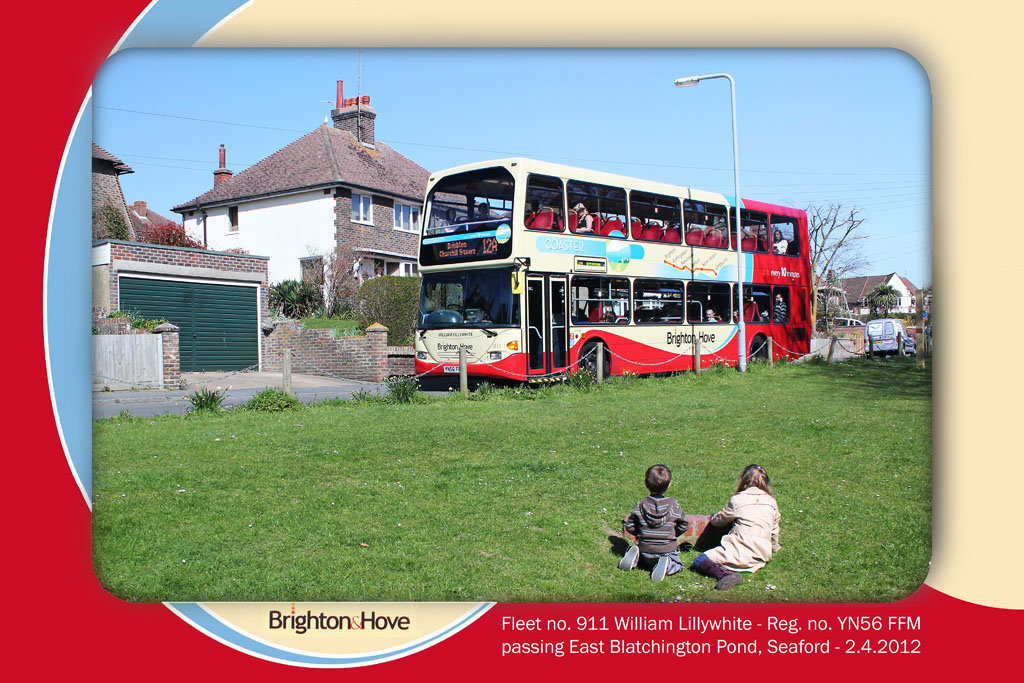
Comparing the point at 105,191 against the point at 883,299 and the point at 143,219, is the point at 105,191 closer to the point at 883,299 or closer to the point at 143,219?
the point at 143,219

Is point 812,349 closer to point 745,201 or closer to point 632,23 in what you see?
point 745,201

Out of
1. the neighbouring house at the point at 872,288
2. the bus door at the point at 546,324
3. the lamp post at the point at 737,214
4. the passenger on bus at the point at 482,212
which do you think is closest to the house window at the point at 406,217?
the passenger on bus at the point at 482,212

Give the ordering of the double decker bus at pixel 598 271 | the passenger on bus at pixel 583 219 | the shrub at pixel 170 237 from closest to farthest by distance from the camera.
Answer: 1. the shrub at pixel 170 237
2. the double decker bus at pixel 598 271
3. the passenger on bus at pixel 583 219

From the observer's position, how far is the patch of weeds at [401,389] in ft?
20.8

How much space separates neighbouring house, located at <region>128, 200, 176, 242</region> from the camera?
386 cm

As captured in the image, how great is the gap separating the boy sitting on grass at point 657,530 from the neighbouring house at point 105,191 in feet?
9.51

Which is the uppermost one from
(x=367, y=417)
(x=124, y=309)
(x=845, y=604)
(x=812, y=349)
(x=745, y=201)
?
(x=745, y=201)

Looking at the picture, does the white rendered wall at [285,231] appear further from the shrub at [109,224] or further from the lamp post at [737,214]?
the lamp post at [737,214]

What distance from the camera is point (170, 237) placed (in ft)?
14.7

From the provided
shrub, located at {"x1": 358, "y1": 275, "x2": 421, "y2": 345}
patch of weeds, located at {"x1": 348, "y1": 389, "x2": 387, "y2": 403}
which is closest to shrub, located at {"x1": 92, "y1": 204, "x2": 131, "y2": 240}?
shrub, located at {"x1": 358, "y1": 275, "x2": 421, "y2": 345}

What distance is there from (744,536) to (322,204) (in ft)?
11.3

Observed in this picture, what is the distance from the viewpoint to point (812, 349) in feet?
16.1
